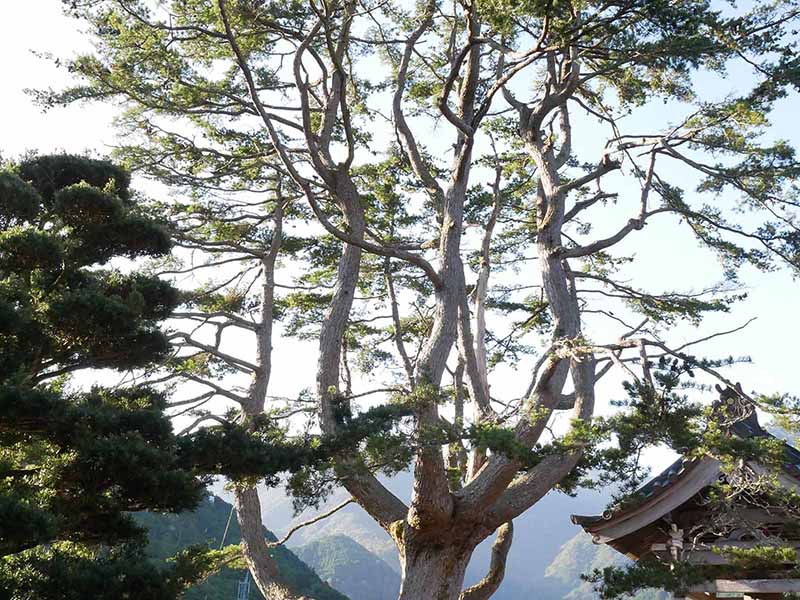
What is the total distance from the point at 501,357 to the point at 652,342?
476 centimetres

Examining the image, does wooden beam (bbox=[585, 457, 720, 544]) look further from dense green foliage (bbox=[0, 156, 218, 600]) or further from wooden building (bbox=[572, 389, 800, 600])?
dense green foliage (bbox=[0, 156, 218, 600])

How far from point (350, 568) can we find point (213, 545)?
117 ft

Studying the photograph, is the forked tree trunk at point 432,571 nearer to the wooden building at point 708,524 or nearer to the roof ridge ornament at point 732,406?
the wooden building at point 708,524

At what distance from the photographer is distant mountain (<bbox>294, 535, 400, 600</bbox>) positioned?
48.4 meters

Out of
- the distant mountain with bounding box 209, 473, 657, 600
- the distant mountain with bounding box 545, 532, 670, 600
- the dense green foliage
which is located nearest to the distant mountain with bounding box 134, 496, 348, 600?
the dense green foliage

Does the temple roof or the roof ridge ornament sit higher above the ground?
the roof ridge ornament

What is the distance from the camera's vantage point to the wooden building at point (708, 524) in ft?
16.9

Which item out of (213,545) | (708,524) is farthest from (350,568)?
(708,524)

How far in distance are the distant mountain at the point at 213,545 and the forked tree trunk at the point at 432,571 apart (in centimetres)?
1202

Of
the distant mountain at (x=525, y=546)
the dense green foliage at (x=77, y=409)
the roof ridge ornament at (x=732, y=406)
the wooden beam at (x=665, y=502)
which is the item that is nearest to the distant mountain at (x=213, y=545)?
the dense green foliage at (x=77, y=409)

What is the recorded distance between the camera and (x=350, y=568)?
163 ft

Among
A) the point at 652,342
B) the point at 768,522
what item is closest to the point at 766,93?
the point at 652,342

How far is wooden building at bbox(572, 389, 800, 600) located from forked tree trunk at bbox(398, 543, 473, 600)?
1.22 m

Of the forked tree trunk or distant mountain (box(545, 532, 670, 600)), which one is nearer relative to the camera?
the forked tree trunk
